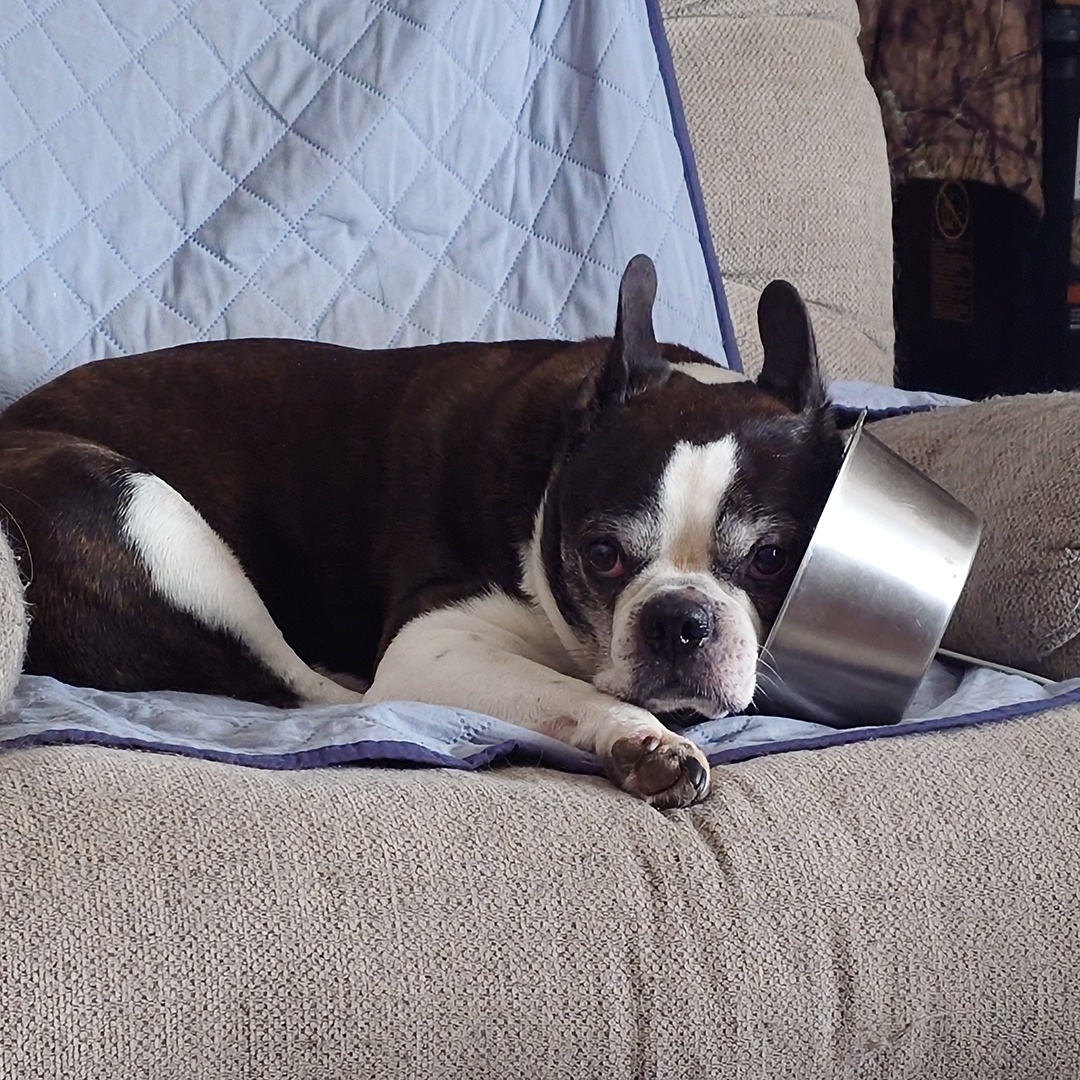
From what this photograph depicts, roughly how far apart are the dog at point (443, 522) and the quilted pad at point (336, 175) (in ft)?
1.03

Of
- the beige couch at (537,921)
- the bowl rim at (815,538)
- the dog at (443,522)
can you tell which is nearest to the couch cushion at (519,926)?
the beige couch at (537,921)

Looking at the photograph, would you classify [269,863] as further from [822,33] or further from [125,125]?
[822,33]

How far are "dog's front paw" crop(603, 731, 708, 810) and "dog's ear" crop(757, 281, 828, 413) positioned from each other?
1.69ft

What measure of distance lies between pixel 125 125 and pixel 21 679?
44.9 inches

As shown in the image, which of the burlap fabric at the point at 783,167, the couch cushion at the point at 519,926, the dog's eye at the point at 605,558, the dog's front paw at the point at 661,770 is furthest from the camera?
the burlap fabric at the point at 783,167

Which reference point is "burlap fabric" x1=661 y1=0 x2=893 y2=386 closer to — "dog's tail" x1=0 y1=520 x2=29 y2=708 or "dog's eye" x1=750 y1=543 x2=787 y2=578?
"dog's eye" x1=750 y1=543 x2=787 y2=578

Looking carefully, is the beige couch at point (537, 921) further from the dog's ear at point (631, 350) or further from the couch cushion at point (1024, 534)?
the dog's ear at point (631, 350)

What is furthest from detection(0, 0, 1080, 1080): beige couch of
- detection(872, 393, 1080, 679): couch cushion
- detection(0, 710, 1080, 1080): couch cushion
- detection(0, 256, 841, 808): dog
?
detection(872, 393, 1080, 679): couch cushion

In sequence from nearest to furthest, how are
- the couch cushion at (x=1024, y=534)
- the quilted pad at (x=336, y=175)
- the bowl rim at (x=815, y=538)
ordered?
the bowl rim at (x=815, y=538), the couch cushion at (x=1024, y=534), the quilted pad at (x=336, y=175)

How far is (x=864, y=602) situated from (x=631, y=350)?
416 millimetres

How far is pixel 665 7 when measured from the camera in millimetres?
2850

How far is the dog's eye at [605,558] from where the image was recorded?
5.68 ft

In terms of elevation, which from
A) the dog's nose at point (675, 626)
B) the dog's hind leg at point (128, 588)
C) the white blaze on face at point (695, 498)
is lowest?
the dog's hind leg at point (128, 588)

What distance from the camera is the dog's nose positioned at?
1.61 m
